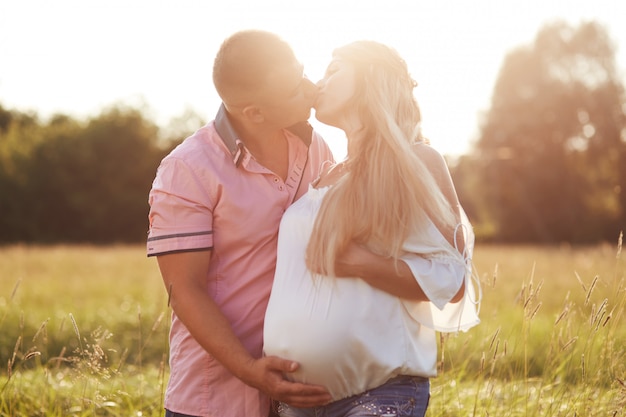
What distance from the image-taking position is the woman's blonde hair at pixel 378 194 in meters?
2.58

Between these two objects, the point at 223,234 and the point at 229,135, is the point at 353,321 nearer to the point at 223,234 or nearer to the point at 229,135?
the point at 223,234

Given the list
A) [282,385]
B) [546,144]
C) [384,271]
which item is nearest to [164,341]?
[282,385]

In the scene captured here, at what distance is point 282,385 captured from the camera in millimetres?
2592

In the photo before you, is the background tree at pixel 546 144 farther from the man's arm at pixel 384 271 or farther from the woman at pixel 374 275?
the man's arm at pixel 384 271

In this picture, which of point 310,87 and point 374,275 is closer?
point 374,275

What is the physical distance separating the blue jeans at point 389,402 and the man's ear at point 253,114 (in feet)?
3.91

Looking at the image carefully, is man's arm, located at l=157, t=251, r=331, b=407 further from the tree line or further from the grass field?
the tree line

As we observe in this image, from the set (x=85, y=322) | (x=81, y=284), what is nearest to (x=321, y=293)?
(x=85, y=322)

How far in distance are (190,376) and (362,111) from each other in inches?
50.6

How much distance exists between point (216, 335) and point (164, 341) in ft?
9.05

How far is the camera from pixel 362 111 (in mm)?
2797

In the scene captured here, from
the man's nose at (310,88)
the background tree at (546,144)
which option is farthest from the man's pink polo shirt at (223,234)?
the background tree at (546,144)

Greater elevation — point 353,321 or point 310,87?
point 310,87

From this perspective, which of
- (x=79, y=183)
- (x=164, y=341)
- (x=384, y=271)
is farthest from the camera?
(x=79, y=183)
